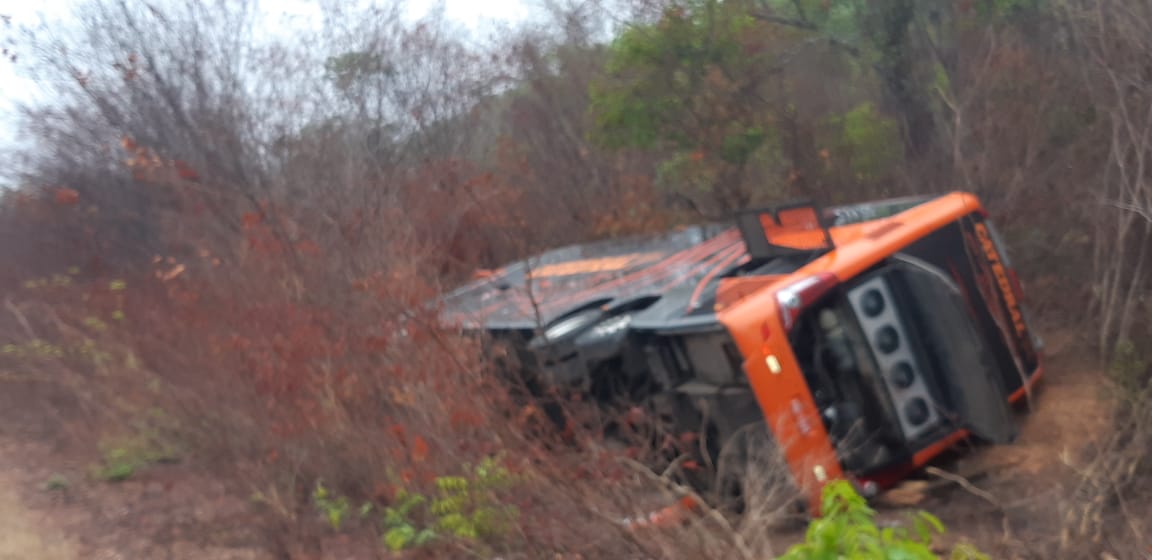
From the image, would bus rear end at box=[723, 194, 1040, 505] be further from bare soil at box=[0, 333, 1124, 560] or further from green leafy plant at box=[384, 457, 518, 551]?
green leafy plant at box=[384, 457, 518, 551]

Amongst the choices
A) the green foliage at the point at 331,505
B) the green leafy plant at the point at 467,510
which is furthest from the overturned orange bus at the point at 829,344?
the green foliage at the point at 331,505

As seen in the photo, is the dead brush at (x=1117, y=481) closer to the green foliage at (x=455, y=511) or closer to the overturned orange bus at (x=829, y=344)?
the overturned orange bus at (x=829, y=344)

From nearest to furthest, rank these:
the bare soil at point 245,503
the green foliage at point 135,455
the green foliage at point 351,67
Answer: the bare soil at point 245,503 < the green foliage at point 135,455 < the green foliage at point 351,67

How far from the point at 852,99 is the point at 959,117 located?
3376 millimetres

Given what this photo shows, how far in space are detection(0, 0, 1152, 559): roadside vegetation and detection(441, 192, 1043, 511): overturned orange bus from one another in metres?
0.62

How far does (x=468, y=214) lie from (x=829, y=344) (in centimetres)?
639

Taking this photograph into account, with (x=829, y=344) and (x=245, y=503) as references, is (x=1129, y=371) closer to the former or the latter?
(x=829, y=344)

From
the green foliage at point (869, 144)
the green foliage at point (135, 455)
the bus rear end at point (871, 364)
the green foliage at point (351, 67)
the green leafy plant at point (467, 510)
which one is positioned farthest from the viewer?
the green foliage at point (351, 67)

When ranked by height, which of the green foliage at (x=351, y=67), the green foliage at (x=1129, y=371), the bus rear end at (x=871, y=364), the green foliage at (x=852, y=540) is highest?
the green foliage at (x=351, y=67)

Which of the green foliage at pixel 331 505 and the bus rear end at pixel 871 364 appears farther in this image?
the green foliage at pixel 331 505

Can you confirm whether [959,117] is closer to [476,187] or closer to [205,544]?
[476,187]

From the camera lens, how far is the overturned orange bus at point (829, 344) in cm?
623

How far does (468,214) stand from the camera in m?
12.1

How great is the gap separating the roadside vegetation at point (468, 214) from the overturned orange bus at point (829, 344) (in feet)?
2.05
